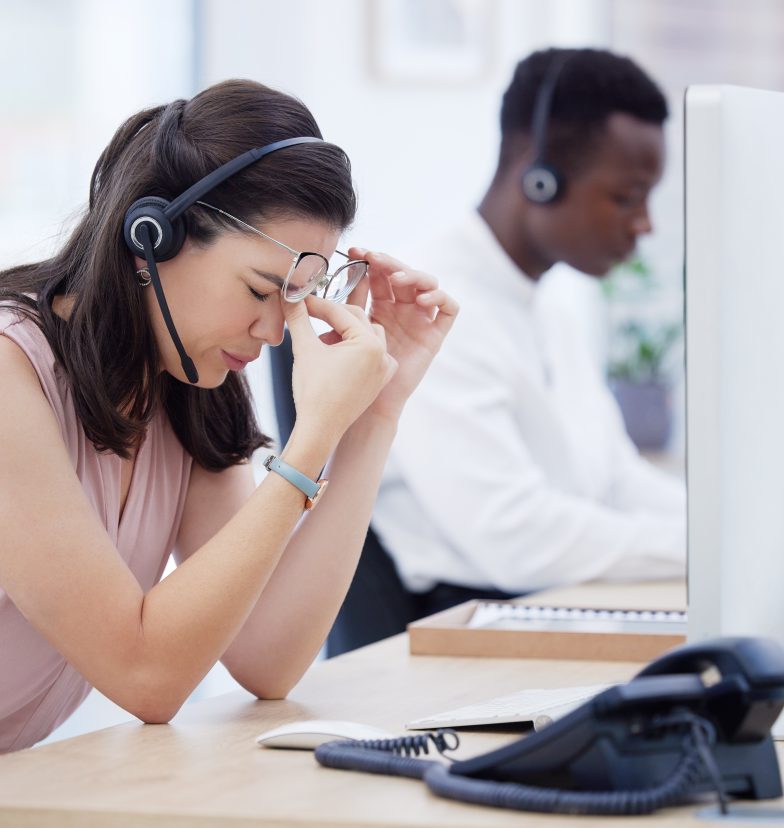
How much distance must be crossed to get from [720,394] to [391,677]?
1.73 ft

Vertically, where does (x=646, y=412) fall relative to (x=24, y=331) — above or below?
below

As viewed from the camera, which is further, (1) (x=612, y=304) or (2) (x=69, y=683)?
(1) (x=612, y=304)

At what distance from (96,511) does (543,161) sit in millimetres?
1354

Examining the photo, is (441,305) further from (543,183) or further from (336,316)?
(543,183)

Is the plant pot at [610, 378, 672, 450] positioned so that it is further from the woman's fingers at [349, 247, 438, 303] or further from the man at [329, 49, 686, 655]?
the woman's fingers at [349, 247, 438, 303]

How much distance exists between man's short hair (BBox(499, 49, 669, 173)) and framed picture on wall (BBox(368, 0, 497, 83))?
146cm

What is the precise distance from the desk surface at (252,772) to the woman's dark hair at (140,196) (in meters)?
0.30

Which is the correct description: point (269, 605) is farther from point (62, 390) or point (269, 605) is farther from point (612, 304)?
point (612, 304)

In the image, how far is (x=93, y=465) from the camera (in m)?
1.24

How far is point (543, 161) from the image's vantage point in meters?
2.27

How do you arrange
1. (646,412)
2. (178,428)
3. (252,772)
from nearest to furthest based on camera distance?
(252,772)
(178,428)
(646,412)

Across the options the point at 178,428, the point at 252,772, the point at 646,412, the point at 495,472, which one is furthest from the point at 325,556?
the point at 646,412

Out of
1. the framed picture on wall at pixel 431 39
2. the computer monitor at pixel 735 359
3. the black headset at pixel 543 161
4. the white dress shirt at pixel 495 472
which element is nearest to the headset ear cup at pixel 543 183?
the black headset at pixel 543 161

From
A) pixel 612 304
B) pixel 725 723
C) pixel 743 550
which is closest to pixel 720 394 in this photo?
→ pixel 743 550
